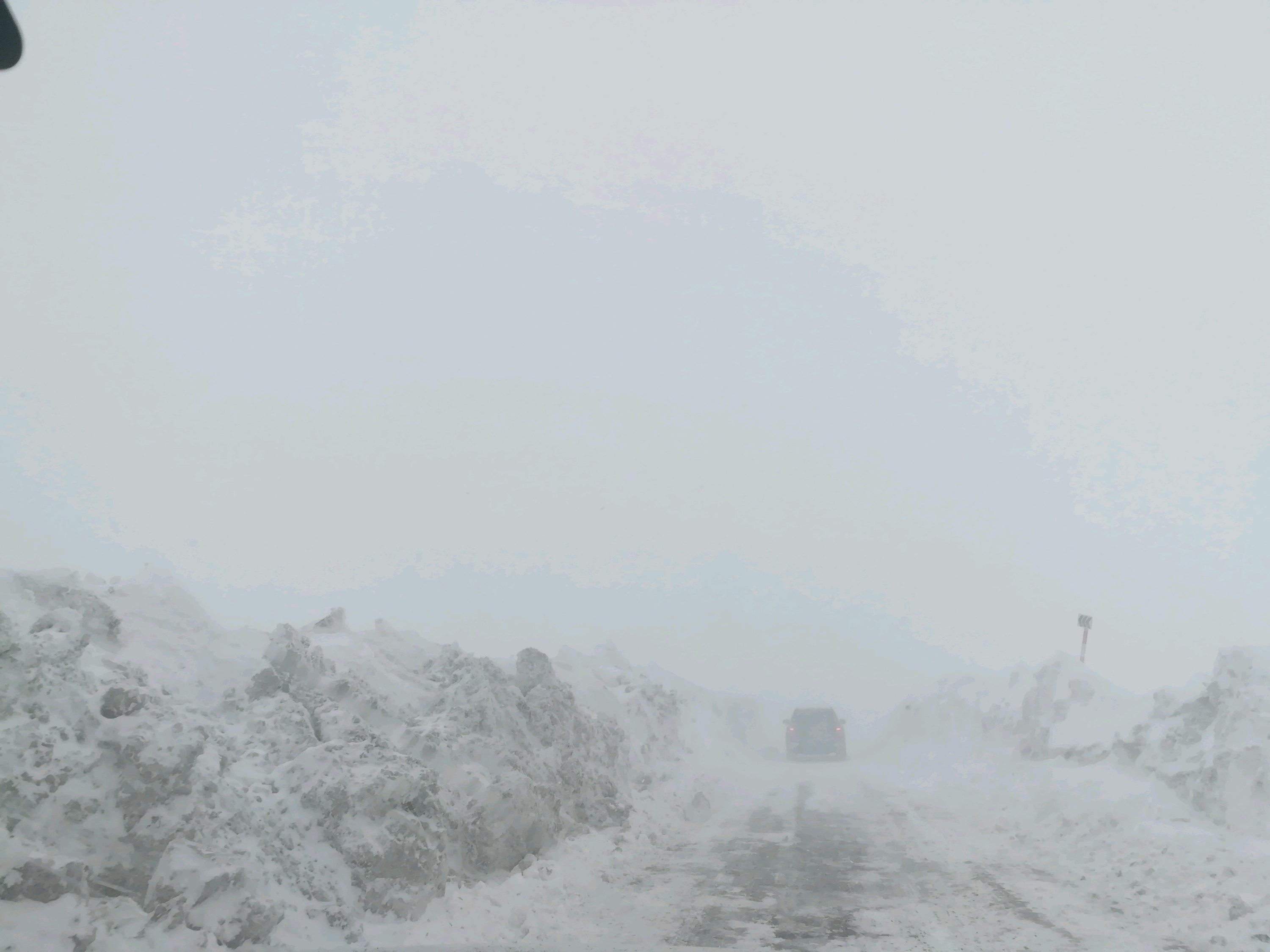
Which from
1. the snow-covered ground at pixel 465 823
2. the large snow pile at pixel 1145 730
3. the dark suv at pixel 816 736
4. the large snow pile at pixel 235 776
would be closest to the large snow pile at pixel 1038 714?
the large snow pile at pixel 1145 730

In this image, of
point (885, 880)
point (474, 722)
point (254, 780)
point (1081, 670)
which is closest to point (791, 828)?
point (885, 880)

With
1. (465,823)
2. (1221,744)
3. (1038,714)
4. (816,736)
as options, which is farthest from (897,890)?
(816,736)

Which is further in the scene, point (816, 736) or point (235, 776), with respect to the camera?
point (816, 736)

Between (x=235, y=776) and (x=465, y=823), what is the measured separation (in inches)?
116

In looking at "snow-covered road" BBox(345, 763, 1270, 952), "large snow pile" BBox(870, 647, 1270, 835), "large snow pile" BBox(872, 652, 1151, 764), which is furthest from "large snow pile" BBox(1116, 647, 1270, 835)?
"large snow pile" BBox(872, 652, 1151, 764)

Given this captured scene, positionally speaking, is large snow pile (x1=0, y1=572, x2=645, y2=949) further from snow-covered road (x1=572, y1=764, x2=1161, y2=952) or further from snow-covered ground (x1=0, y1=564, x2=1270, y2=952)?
snow-covered road (x1=572, y1=764, x2=1161, y2=952)

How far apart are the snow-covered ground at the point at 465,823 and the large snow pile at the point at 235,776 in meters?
0.03

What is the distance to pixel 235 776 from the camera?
862cm

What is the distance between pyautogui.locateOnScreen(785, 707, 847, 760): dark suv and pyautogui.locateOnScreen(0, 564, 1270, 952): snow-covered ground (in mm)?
18616

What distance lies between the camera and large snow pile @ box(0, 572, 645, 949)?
6723mm

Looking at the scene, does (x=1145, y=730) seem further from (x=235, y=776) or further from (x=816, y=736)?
(x=816, y=736)

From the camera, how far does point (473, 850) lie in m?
10.3

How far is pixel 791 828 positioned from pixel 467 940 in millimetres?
8904

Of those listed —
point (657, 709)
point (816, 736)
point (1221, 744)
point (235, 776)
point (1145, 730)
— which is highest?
point (1221, 744)
